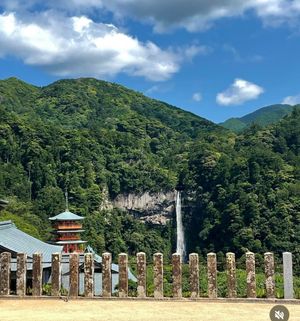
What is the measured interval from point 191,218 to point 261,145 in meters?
18.8

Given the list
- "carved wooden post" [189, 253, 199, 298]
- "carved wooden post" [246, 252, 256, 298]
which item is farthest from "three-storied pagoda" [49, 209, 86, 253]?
"carved wooden post" [246, 252, 256, 298]

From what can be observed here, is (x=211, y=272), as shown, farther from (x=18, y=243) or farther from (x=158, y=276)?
(x=18, y=243)

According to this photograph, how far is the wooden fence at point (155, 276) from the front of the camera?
1159cm

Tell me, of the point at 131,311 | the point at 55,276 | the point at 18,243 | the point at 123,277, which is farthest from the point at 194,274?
the point at 18,243

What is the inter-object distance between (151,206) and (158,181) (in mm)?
4763

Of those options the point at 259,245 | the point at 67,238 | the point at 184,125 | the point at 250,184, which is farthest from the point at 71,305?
the point at 184,125

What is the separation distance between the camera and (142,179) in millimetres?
93250

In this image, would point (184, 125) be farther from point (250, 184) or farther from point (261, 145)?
point (250, 184)

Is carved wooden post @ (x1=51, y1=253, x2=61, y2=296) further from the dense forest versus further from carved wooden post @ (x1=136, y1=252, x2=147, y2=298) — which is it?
the dense forest

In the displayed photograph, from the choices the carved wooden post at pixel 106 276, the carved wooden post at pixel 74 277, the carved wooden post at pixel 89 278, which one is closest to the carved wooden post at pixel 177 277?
the carved wooden post at pixel 106 276

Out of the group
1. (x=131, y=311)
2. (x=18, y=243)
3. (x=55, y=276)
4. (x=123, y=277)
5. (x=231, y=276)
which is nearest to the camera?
(x=131, y=311)

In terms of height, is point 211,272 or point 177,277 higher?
point 211,272

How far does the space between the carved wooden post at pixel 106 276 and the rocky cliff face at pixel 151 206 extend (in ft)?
261

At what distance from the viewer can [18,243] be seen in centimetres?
2145
